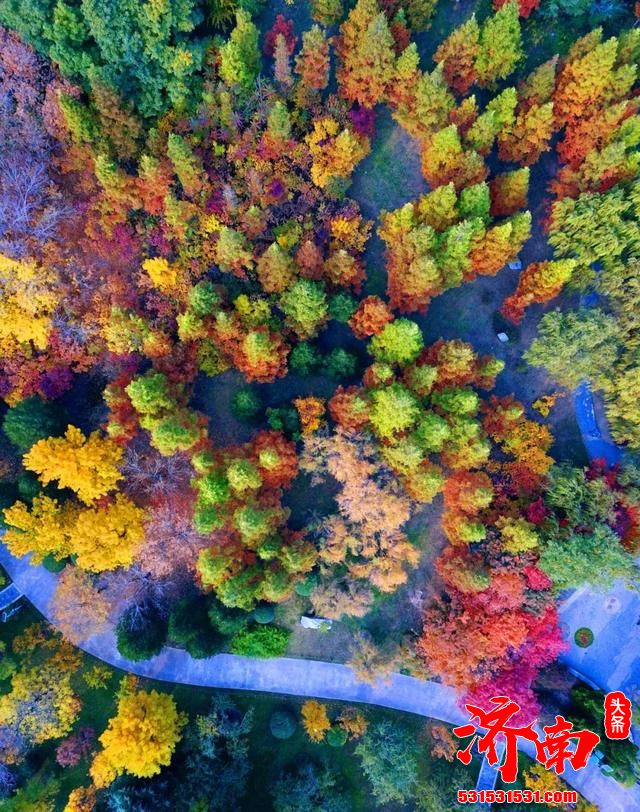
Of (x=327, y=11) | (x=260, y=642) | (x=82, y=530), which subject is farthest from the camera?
(x=260, y=642)

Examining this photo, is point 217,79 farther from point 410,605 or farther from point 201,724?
point 201,724

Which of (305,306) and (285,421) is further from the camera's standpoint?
(285,421)

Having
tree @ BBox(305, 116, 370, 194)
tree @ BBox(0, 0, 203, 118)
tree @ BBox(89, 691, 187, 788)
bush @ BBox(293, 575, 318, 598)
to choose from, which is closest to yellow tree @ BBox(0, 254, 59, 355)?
tree @ BBox(0, 0, 203, 118)

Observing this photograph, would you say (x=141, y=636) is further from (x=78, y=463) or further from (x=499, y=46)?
(x=499, y=46)

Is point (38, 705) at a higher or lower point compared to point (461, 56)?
lower

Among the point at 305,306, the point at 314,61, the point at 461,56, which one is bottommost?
the point at 305,306

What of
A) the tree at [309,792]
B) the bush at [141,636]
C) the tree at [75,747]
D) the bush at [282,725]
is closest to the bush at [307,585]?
the bush at [282,725]

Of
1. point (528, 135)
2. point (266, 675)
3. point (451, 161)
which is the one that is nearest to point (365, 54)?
point (451, 161)
